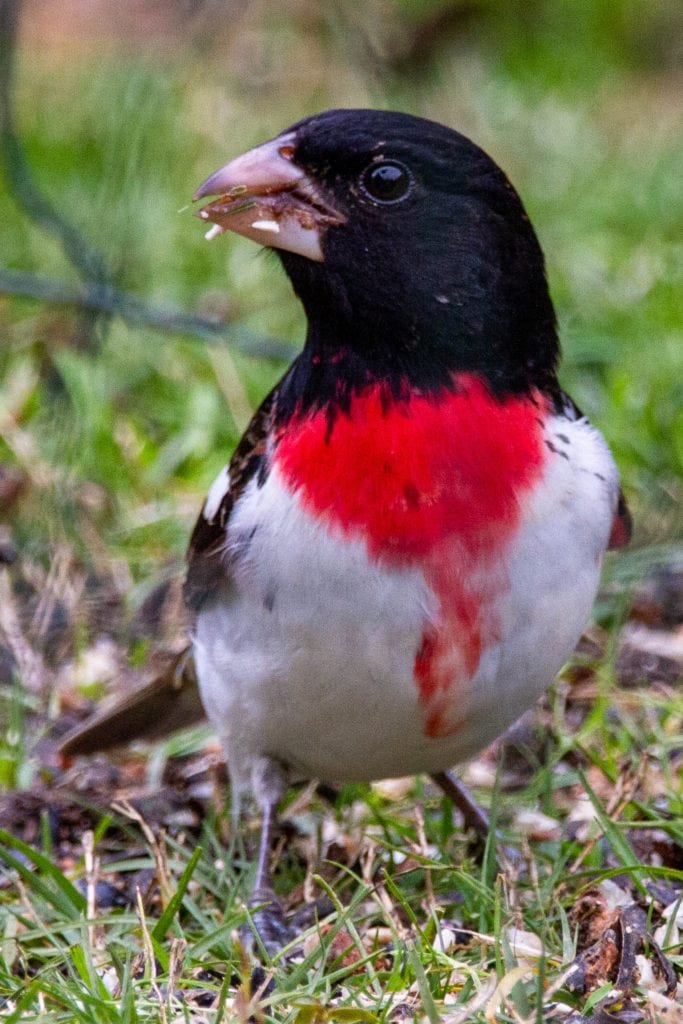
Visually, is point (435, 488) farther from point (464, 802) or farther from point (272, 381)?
point (272, 381)

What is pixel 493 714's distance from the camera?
324cm

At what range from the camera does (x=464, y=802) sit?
375 cm

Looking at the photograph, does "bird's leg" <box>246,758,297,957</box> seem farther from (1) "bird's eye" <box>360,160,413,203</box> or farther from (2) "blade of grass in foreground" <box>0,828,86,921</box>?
(1) "bird's eye" <box>360,160,413,203</box>

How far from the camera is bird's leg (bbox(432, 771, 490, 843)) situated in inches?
147

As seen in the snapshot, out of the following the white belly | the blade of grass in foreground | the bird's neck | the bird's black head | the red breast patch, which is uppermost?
the bird's black head

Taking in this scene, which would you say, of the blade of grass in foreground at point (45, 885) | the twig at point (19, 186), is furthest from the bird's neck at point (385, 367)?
the twig at point (19, 186)

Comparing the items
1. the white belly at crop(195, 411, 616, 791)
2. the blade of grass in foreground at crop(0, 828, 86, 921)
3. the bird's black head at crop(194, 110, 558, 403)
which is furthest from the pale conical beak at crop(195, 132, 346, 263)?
the blade of grass in foreground at crop(0, 828, 86, 921)

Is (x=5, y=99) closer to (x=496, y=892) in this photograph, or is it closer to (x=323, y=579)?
(x=323, y=579)

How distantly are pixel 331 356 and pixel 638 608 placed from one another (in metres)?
1.86

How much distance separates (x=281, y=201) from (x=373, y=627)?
2.75 feet

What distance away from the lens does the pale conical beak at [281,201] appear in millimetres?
3098

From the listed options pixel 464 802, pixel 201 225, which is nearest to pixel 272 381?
pixel 201 225

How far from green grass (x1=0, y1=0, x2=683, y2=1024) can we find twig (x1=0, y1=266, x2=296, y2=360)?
0.06m

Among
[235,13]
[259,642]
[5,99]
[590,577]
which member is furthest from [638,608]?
[235,13]
